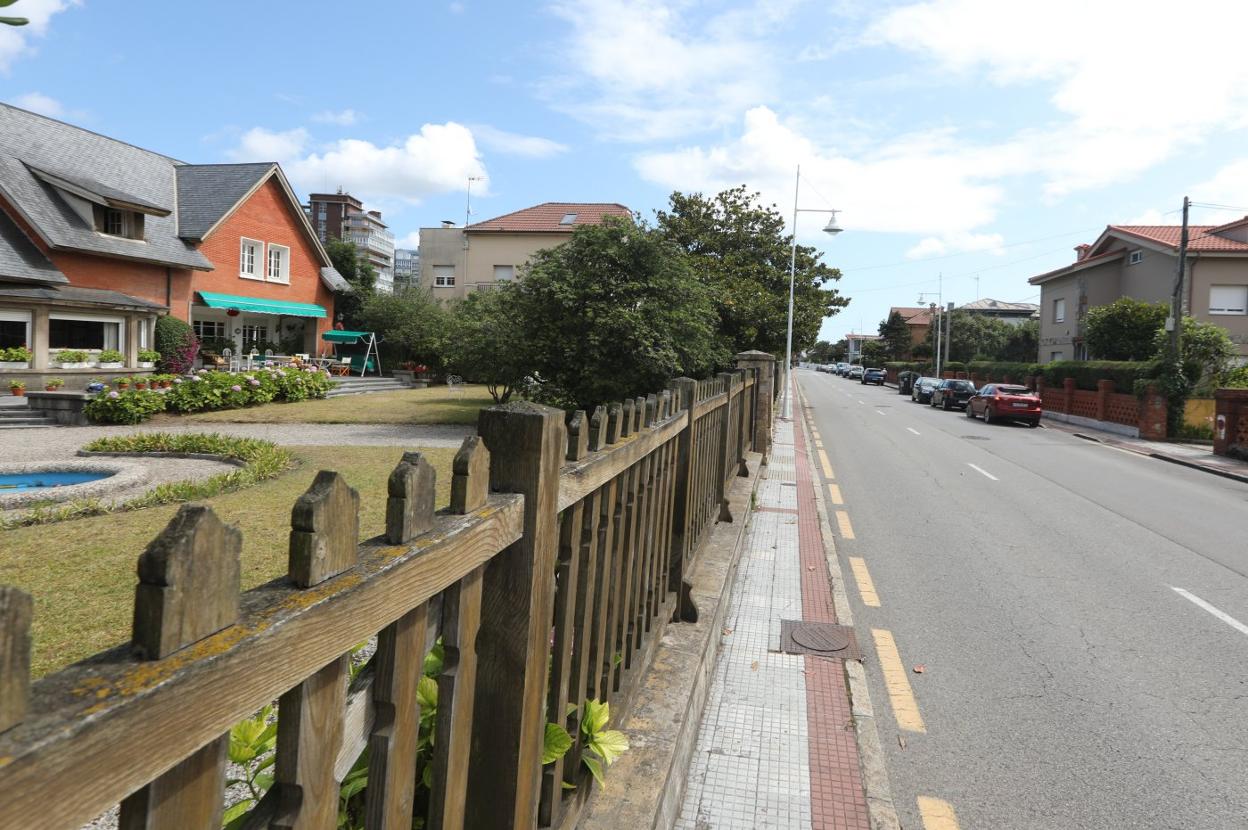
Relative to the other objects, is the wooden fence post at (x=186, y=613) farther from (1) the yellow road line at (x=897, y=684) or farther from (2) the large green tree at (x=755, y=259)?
(2) the large green tree at (x=755, y=259)

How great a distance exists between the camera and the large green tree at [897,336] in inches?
3474

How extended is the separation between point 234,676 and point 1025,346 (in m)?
81.6

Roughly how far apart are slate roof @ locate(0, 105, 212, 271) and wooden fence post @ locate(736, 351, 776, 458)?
22.5m

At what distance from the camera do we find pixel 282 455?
43.6 ft

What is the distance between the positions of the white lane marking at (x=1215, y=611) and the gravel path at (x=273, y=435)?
34.7 feet

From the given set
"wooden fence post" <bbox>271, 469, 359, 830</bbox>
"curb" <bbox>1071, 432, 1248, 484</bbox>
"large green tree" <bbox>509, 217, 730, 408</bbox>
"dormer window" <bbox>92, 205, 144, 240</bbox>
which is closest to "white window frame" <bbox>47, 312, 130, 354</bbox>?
"dormer window" <bbox>92, 205, 144, 240</bbox>

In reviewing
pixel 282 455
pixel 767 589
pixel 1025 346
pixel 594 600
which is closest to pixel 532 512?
pixel 594 600

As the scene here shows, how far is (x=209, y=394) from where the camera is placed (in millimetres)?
21094

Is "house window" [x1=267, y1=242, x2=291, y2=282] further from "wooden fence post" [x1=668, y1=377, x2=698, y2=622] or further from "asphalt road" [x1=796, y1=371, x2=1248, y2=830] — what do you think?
"wooden fence post" [x1=668, y1=377, x2=698, y2=622]

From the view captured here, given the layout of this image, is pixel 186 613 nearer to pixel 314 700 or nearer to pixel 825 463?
pixel 314 700

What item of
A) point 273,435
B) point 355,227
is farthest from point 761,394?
point 355,227

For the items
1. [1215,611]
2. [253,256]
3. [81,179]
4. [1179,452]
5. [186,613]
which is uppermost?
[81,179]

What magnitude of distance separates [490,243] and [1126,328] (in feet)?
111

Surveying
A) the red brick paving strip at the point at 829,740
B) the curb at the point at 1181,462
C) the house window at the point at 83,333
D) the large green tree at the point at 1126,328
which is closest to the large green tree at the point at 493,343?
the red brick paving strip at the point at 829,740
